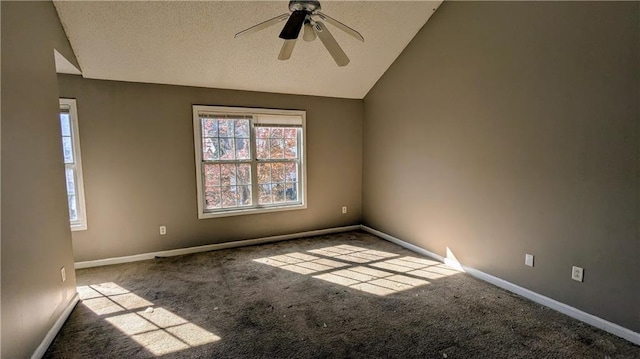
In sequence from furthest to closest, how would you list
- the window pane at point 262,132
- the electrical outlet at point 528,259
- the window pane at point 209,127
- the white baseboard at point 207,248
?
the window pane at point 262,132 < the window pane at point 209,127 < the white baseboard at point 207,248 < the electrical outlet at point 528,259

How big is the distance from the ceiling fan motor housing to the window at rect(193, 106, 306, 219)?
2.37 meters

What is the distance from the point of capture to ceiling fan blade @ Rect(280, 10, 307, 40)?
6.49ft

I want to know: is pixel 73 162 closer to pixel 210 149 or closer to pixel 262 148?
pixel 210 149

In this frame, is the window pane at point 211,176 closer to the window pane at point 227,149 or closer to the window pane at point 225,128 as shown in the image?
the window pane at point 227,149

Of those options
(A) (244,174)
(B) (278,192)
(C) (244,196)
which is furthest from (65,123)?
(B) (278,192)

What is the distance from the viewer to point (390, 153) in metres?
4.38

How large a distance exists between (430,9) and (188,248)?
164 inches

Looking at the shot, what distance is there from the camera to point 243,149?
14.1ft

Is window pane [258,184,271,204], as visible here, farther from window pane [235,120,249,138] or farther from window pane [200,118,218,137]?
window pane [200,118,218,137]

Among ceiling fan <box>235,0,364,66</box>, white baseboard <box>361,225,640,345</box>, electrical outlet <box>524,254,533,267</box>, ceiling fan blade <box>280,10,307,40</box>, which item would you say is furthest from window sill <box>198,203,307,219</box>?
electrical outlet <box>524,254,533,267</box>

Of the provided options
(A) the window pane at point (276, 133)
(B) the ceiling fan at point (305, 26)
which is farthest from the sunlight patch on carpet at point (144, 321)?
(A) the window pane at point (276, 133)

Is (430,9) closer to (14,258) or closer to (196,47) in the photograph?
(196,47)

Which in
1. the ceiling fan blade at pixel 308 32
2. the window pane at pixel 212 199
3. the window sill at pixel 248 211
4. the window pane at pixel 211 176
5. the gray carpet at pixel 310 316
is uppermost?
the ceiling fan blade at pixel 308 32

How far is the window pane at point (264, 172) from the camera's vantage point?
14.6 feet
